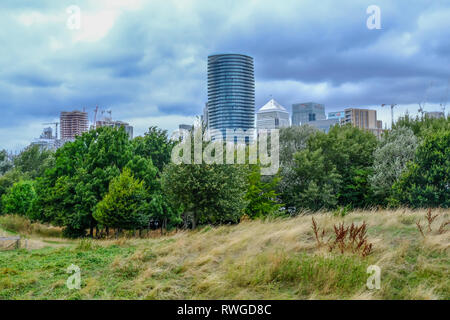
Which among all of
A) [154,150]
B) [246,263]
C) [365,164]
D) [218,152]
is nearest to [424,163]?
[365,164]

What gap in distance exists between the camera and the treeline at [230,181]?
30344 mm

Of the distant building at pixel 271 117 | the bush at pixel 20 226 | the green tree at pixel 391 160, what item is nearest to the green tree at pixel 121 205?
the bush at pixel 20 226

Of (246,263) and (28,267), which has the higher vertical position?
(246,263)

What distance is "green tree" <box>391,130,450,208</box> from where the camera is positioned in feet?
115

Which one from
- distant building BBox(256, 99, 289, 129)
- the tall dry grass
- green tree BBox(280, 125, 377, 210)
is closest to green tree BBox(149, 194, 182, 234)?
green tree BBox(280, 125, 377, 210)

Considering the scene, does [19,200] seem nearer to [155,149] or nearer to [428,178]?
[155,149]

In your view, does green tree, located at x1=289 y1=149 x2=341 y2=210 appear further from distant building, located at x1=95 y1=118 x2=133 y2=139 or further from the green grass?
the green grass

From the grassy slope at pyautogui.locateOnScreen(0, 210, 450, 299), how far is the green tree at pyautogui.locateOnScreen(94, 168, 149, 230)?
76.3 ft

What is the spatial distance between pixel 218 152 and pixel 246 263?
21.4 m

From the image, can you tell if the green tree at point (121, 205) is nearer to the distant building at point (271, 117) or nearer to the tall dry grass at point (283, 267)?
the tall dry grass at point (283, 267)

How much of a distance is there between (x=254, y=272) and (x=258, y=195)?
34.2 meters
